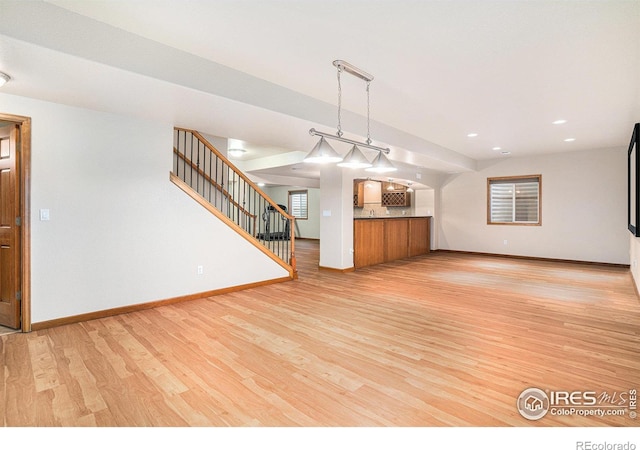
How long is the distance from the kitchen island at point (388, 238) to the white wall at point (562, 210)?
115 cm

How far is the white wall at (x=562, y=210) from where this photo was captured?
22.9ft

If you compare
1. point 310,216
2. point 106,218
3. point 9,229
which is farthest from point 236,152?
point 310,216

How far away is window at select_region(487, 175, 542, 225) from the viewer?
318 inches

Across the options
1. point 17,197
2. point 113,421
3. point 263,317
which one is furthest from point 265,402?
point 17,197

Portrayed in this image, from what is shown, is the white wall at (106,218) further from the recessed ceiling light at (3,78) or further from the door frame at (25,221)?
the recessed ceiling light at (3,78)

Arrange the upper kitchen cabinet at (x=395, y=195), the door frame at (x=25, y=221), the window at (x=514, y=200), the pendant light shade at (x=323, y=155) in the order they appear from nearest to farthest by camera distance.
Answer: the pendant light shade at (x=323, y=155), the door frame at (x=25, y=221), the window at (x=514, y=200), the upper kitchen cabinet at (x=395, y=195)

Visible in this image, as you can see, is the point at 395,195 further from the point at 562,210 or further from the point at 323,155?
the point at 323,155

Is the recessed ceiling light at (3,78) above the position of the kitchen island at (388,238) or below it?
above

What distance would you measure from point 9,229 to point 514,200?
9798 millimetres

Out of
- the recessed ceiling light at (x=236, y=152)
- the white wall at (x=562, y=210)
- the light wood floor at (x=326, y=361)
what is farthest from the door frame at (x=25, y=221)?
the white wall at (x=562, y=210)

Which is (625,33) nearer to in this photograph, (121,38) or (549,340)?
(549,340)

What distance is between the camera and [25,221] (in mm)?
3264
